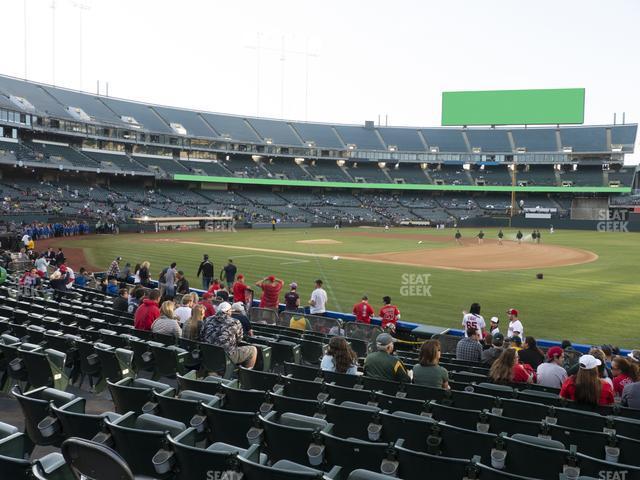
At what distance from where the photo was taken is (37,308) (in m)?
12.6

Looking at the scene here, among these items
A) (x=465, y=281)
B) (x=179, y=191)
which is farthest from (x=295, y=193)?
(x=465, y=281)

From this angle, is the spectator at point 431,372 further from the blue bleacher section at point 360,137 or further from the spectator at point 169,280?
the blue bleacher section at point 360,137

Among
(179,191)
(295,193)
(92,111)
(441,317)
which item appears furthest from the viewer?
(295,193)

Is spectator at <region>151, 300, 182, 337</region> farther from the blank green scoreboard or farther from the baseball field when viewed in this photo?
the blank green scoreboard

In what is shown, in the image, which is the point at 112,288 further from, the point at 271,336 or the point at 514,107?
the point at 514,107

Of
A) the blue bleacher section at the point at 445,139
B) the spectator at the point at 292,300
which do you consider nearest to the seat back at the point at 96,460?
the spectator at the point at 292,300

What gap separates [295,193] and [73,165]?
3966cm

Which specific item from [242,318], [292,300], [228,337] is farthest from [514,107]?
[228,337]

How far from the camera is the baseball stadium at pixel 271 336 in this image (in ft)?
16.1

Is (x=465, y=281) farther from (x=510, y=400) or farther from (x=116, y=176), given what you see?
(x=116, y=176)

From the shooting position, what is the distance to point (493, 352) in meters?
10.3

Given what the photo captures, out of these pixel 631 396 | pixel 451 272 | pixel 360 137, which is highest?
pixel 360 137

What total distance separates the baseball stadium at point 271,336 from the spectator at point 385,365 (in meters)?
0.03

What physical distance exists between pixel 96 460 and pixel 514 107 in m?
107
